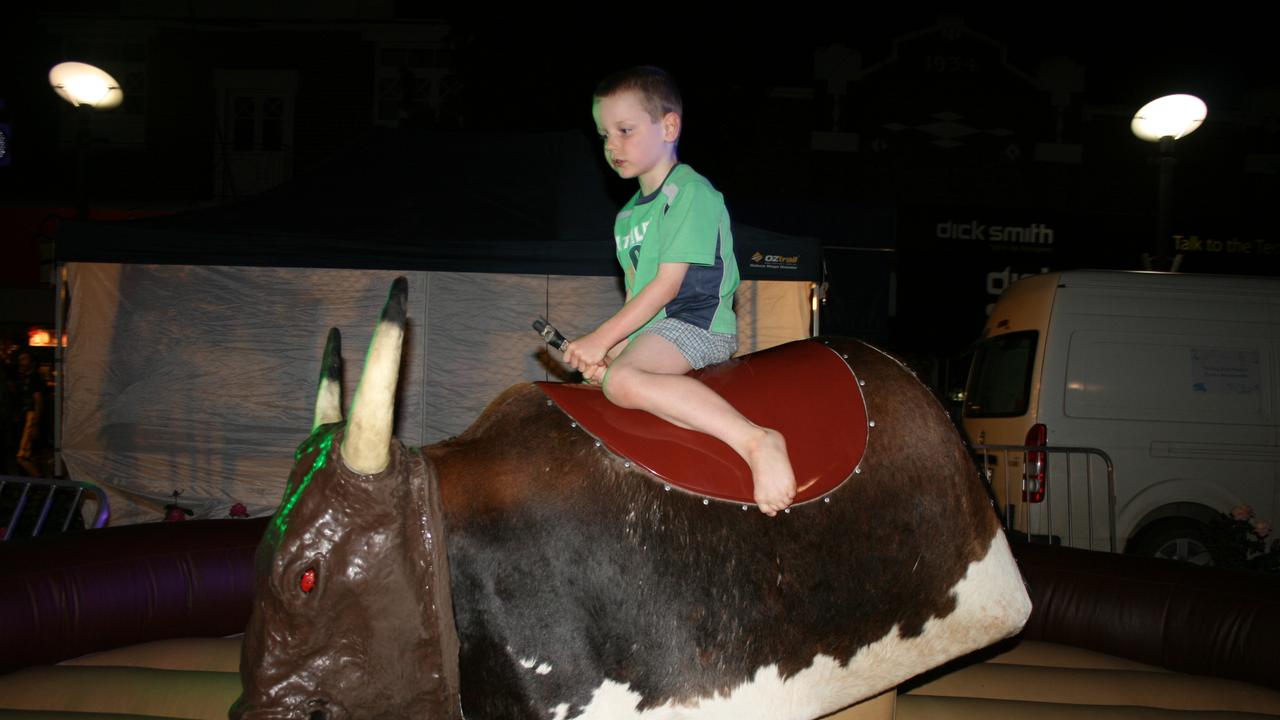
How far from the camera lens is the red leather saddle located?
5.92 feet

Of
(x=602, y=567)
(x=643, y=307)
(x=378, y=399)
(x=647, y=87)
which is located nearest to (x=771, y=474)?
(x=602, y=567)

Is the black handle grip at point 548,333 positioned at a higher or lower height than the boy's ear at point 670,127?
lower

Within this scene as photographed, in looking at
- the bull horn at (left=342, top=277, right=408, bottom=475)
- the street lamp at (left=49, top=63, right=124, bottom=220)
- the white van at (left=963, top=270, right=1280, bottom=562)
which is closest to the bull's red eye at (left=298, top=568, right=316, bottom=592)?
the bull horn at (left=342, top=277, right=408, bottom=475)

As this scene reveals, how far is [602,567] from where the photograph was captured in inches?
66.4

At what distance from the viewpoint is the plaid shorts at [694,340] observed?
2.13 metres

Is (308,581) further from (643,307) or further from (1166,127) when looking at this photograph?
(1166,127)

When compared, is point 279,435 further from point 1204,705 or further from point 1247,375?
point 1247,375

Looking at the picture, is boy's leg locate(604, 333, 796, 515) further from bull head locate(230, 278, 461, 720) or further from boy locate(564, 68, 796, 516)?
bull head locate(230, 278, 461, 720)

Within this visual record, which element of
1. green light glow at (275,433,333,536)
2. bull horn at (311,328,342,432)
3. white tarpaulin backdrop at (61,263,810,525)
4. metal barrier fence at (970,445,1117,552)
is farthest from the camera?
white tarpaulin backdrop at (61,263,810,525)

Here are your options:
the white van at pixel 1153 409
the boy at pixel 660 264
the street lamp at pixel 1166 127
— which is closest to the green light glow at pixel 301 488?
the boy at pixel 660 264

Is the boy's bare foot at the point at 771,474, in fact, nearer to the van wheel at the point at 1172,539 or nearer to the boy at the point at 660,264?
the boy at the point at 660,264

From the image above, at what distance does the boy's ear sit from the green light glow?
1.21m

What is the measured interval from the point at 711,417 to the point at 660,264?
0.47 metres

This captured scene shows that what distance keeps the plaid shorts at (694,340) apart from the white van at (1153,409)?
524 cm
